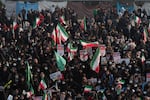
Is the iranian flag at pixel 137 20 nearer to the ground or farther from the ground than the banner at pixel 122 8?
farther from the ground

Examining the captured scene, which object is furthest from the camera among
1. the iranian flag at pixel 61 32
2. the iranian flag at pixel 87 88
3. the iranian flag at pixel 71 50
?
the iranian flag at pixel 61 32

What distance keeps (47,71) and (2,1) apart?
47.4ft

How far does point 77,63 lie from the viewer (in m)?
26.3

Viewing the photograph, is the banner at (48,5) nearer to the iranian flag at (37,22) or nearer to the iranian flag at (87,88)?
the iranian flag at (37,22)

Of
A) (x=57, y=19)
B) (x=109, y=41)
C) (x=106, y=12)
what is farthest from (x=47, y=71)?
(x=106, y=12)

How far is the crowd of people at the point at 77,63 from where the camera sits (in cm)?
2466

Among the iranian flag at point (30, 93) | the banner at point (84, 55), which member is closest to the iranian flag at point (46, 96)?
the iranian flag at point (30, 93)

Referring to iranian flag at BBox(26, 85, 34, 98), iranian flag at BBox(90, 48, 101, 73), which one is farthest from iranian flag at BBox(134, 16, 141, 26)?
iranian flag at BBox(26, 85, 34, 98)

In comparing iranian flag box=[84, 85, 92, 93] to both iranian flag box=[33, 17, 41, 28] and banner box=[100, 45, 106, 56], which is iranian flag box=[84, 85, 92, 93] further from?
→ iranian flag box=[33, 17, 41, 28]

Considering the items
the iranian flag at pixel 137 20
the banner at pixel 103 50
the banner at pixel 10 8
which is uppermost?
the iranian flag at pixel 137 20

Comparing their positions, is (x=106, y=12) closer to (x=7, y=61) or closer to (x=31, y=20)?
(x=31, y=20)

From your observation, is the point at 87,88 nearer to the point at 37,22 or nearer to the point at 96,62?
the point at 96,62

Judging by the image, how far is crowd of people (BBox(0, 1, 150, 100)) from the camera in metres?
24.7

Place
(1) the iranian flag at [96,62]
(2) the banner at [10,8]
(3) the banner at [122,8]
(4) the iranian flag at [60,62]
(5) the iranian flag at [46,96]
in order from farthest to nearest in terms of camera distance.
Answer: (2) the banner at [10,8] → (3) the banner at [122,8] → (4) the iranian flag at [60,62] → (1) the iranian flag at [96,62] → (5) the iranian flag at [46,96]
